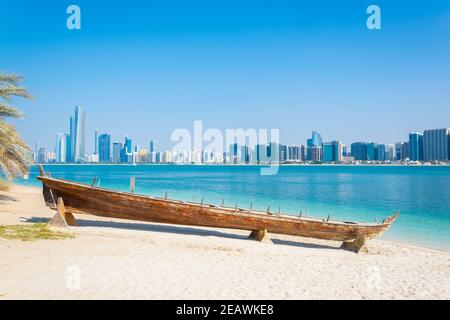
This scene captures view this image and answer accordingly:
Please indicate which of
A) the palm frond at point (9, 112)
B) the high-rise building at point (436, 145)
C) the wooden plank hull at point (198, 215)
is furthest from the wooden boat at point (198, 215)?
the high-rise building at point (436, 145)

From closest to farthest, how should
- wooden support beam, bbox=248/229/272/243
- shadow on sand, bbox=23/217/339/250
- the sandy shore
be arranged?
the sandy shore
wooden support beam, bbox=248/229/272/243
shadow on sand, bbox=23/217/339/250

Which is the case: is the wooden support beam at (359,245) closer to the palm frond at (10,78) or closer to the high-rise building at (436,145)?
the palm frond at (10,78)

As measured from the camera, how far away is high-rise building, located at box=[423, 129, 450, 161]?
167 meters

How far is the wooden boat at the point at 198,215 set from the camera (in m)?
12.3

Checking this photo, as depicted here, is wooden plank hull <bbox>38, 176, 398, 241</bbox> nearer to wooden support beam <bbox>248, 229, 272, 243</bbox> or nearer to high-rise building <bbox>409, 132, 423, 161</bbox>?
wooden support beam <bbox>248, 229, 272, 243</bbox>

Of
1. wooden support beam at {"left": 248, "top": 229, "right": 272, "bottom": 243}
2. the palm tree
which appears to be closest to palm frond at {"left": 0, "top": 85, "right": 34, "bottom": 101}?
the palm tree

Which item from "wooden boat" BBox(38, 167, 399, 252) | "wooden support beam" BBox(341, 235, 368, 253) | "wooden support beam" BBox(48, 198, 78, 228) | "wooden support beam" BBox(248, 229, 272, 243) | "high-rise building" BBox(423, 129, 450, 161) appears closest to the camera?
"wooden support beam" BBox(341, 235, 368, 253)

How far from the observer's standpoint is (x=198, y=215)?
12398 millimetres

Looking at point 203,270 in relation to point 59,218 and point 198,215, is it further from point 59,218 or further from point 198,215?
point 59,218

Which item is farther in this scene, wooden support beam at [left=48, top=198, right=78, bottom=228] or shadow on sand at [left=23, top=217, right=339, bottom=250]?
shadow on sand at [left=23, top=217, right=339, bottom=250]

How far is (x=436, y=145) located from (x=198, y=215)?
191027 millimetres

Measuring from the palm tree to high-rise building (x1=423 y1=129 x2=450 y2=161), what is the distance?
7099 inches

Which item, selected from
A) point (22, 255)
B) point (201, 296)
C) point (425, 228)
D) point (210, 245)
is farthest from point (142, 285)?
point (425, 228)
